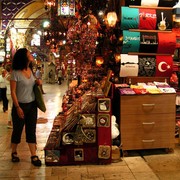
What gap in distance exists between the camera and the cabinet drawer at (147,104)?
5.40 m

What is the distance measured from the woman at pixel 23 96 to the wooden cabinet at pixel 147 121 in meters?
1.54

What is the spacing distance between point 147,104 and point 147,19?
1564 mm

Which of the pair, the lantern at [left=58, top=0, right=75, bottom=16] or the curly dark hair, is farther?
the lantern at [left=58, top=0, right=75, bottom=16]

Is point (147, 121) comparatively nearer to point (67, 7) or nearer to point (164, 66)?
point (164, 66)

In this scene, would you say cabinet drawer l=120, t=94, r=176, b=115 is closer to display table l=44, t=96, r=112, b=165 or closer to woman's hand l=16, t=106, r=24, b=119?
display table l=44, t=96, r=112, b=165

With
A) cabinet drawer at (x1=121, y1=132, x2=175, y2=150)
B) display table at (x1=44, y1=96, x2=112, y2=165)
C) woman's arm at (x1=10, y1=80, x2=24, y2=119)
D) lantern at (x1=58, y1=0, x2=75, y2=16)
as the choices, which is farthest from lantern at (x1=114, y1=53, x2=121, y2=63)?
lantern at (x1=58, y1=0, x2=75, y2=16)

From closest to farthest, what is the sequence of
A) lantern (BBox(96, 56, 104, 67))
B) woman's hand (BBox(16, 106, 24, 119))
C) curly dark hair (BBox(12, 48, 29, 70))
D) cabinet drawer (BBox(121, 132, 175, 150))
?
woman's hand (BBox(16, 106, 24, 119)) < curly dark hair (BBox(12, 48, 29, 70)) < cabinet drawer (BBox(121, 132, 175, 150)) < lantern (BBox(96, 56, 104, 67))

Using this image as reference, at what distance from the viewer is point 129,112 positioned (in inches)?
214

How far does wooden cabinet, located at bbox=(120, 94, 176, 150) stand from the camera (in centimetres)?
543

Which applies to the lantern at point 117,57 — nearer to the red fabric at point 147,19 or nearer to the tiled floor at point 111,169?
the red fabric at point 147,19

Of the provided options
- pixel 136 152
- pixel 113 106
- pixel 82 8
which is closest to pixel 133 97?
pixel 113 106

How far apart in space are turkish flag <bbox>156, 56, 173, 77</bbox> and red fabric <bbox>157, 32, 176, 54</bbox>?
151mm

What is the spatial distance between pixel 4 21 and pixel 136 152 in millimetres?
16883

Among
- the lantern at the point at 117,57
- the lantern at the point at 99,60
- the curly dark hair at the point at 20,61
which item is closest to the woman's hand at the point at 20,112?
the curly dark hair at the point at 20,61
